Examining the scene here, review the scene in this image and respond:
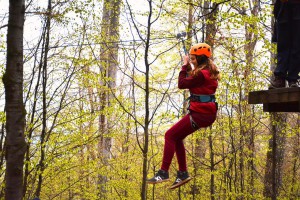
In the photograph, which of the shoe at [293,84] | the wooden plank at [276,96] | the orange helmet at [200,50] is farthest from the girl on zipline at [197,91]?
the shoe at [293,84]

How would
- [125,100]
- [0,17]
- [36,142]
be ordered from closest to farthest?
[0,17]
[36,142]
[125,100]

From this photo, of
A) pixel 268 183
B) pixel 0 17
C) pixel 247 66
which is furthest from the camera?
pixel 268 183

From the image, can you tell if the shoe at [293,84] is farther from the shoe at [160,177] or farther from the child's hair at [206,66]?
the shoe at [160,177]

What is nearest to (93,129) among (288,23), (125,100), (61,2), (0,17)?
(125,100)

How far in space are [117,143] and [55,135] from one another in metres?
11.2

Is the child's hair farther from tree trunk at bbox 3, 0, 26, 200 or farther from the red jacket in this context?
tree trunk at bbox 3, 0, 26, 200

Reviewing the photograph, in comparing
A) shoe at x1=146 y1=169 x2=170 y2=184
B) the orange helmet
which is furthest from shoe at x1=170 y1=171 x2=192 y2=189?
the orange helmet

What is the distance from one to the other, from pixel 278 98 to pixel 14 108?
9.53 feet

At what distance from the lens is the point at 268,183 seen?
11484 millimetres

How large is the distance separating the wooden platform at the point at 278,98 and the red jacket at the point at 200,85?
43cm

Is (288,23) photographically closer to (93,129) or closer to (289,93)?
(289,93)

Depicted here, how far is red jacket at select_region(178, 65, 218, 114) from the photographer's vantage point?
3.90 meters

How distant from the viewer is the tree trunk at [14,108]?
4289 mm

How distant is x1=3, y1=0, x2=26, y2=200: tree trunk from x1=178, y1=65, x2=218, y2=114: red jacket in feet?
6.32
